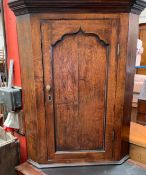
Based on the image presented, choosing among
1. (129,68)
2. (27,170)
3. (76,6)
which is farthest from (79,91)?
(27,170)

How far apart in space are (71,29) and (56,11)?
4.8 inches

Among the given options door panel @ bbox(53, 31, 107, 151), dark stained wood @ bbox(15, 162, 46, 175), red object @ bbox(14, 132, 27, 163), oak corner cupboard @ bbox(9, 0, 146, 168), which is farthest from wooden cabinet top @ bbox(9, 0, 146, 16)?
dark stained wood @ bbox(15, 162, 46, 175)

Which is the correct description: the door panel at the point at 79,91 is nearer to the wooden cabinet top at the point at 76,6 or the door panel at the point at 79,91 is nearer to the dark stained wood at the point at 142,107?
the wooden cabinet top at the point at 76,6

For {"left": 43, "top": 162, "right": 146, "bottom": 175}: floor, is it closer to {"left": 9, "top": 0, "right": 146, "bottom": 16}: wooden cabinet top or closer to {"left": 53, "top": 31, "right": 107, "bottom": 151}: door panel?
{"left": 53, "top": 31, "right": 107, "bottom": 151}: door panel

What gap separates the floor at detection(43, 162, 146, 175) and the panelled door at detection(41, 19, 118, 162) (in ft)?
0.18

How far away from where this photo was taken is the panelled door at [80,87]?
41.8 inches

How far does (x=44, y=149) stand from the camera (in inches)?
48.9

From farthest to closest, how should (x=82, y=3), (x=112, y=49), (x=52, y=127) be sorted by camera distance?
(x=52, y=127), (x=112, y=49), (x=82, y=3)

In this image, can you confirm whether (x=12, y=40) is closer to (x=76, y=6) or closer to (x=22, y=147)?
(x=76, y=6)

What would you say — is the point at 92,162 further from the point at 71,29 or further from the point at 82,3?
the point at 82,3

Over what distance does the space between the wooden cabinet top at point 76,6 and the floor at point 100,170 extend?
37.9 inches

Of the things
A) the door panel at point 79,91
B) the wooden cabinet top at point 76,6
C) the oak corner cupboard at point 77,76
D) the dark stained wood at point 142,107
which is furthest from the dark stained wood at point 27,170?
the dark stained wood at point 142,107

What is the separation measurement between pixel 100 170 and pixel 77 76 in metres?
0.63

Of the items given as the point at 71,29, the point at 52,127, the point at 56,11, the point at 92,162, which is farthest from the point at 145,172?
the point at 56,11
